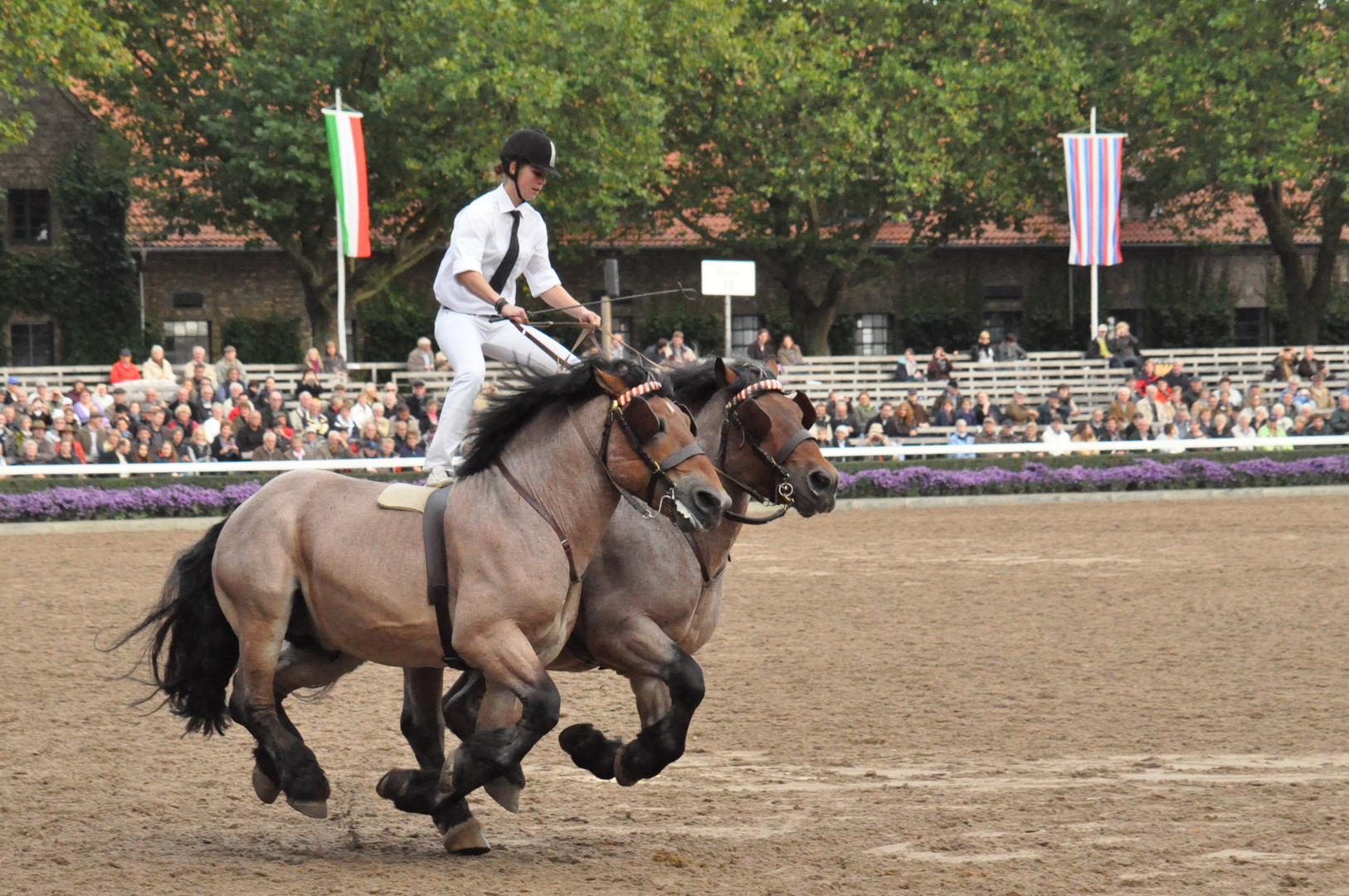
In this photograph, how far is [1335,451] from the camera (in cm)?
2539

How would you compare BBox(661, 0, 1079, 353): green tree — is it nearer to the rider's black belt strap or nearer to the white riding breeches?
the white riding breeches

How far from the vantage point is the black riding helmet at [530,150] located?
21.7ft

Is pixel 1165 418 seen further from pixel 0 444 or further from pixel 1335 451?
pixel 0 444

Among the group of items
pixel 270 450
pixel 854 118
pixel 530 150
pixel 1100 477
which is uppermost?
pixel 854 118

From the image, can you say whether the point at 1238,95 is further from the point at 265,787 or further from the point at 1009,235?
the point at 265,787

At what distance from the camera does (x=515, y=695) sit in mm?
5520

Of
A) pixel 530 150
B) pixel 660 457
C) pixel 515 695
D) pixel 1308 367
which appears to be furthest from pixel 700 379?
pixel 1308 367

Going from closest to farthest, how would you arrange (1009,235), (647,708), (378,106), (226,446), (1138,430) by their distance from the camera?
1. (647,708)
2. (226,446)
3. (1138,430)
4. (378,106)
5. (1009,235)

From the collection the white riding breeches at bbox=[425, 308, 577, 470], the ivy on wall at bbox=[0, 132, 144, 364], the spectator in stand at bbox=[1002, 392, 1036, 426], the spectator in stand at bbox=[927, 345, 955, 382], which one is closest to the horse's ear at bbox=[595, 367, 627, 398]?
the white riding breeches at bbox=[425, 308, 577, 470]

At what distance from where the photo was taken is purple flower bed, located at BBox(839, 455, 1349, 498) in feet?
74.3

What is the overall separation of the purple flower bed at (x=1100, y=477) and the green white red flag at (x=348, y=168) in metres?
9.72

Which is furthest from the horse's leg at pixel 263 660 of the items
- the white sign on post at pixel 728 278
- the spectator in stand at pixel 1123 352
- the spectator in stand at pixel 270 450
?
the spectator in stand at pixel 1123 352

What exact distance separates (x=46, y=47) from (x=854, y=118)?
1701cm

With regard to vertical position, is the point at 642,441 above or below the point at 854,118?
below
